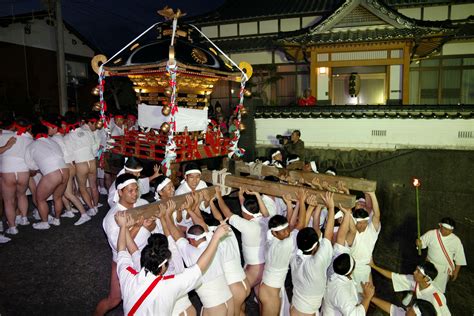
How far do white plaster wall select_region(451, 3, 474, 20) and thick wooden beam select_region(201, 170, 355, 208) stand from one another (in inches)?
579

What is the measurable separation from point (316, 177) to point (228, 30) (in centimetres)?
1458

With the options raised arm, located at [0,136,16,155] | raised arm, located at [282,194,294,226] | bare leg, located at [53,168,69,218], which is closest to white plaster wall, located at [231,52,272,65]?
bare leg, located at [53,168,69,218]

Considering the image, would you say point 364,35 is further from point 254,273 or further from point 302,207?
point 254,273

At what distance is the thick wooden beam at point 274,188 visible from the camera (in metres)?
3.69

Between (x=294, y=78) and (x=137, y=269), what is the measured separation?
47.5 ft

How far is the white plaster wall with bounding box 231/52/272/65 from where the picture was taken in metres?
16.6

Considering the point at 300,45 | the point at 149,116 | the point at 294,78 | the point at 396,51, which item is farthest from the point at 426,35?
the point at 149,116

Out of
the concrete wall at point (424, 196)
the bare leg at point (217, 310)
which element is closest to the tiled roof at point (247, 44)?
the concrete wall at point (424, 196)

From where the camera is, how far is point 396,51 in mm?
12750

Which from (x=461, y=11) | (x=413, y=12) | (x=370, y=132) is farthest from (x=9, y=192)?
(x=461, y=11)

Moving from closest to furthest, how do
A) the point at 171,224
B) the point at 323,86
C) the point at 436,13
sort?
1. the point at 171,224
2. the point at 323,86
3. the point at 436,13

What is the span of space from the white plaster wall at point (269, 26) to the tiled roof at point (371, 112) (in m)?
6.70

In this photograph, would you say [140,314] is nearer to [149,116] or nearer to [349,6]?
[149,116]

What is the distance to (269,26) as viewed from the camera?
55.7 feet
